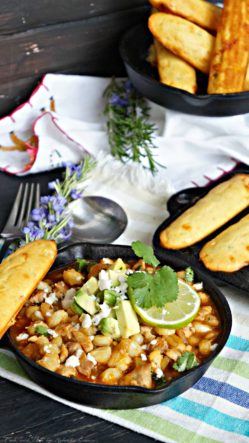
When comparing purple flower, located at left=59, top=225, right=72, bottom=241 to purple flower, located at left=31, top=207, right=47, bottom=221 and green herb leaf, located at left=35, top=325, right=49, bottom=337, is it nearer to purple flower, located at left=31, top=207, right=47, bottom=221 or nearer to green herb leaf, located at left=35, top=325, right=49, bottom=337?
purple flower, located at left=31, top=207, right=47, bottom=221

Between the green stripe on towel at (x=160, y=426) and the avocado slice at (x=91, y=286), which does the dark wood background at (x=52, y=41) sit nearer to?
A: the avocado slice at (x=91, y=286)

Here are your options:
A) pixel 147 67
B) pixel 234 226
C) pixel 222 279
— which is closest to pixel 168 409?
pixel 222 279

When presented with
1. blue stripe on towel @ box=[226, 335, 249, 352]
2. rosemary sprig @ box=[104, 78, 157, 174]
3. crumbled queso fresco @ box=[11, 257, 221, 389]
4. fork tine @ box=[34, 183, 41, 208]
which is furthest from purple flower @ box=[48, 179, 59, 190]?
blue stripe on towel @ box=[226, 335, 249, 352]

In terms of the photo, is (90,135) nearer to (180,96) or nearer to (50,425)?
(180,96)

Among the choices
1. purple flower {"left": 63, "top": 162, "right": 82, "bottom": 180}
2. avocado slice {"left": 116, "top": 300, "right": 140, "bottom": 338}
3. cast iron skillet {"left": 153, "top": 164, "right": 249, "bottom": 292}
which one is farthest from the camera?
purple flower {"left": 63, "top": 162, "right": 82, "bottom": 180}

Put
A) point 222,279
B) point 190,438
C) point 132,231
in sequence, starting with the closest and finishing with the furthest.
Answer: point 190,438 → point 222,279 → point 132,231

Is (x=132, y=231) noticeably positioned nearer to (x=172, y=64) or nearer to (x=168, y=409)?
(x=172, y=64)
